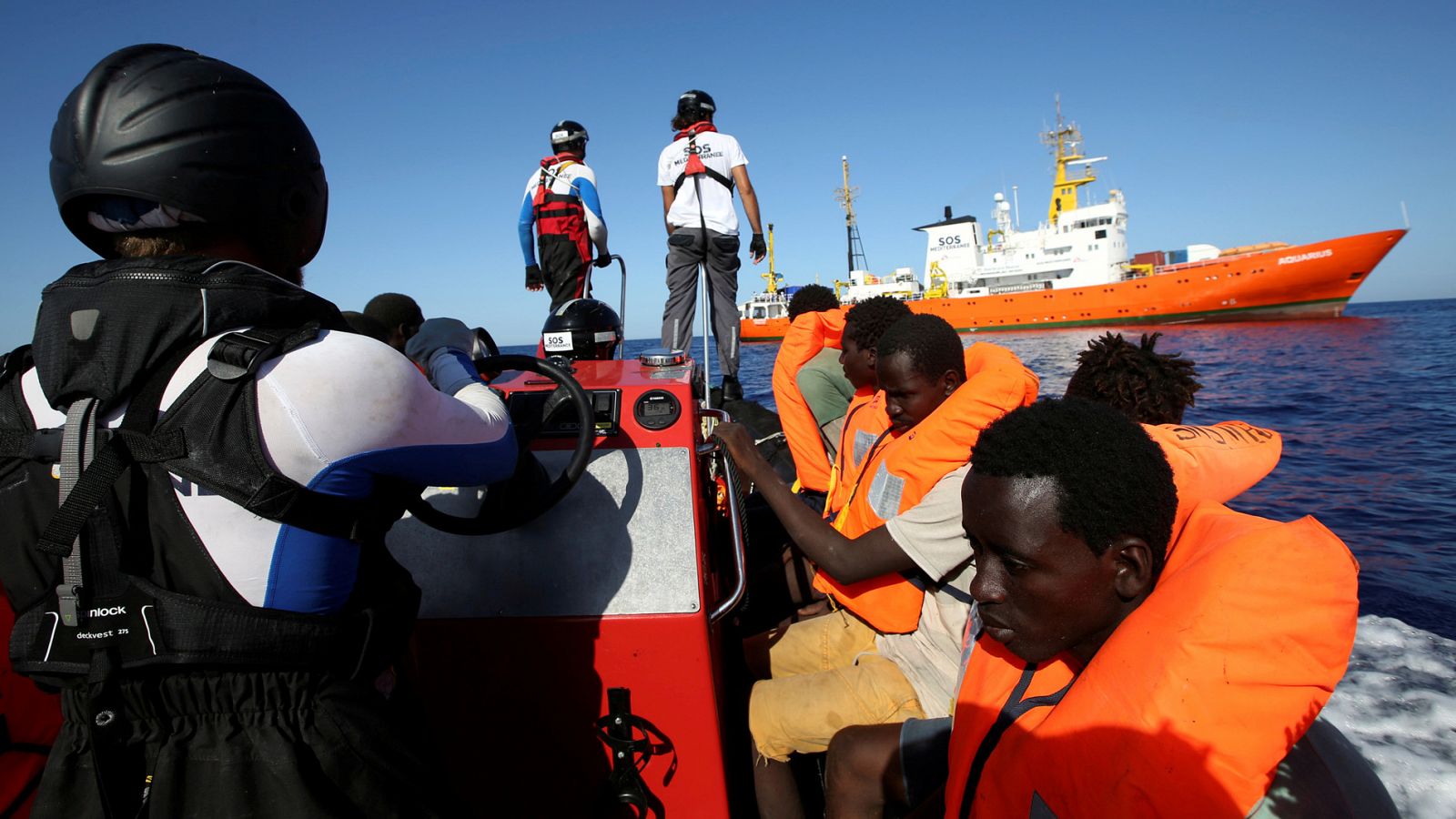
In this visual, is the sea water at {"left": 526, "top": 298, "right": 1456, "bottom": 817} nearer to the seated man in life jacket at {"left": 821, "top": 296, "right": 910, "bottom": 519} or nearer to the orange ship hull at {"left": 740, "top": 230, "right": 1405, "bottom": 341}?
the seated man in life jacket at {"left": 821, "top": 296, "right": 910, "bottom": 519}

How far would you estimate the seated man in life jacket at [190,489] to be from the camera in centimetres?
111

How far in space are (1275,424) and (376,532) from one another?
13.8 m

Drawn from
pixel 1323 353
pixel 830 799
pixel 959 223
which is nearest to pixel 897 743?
pixel 830 799

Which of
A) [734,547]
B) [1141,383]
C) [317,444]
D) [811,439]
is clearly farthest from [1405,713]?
[317,444]

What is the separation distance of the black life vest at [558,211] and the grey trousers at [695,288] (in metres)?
0.87

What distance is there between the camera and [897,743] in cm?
217

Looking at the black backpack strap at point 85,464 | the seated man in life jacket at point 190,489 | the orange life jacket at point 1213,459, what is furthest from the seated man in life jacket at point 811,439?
the black backpack strap at point 85,464

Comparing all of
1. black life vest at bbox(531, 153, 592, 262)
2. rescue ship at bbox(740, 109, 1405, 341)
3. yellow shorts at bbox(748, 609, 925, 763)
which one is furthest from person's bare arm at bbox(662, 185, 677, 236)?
rescue ship at bbox(740, 109, 1405, 341)

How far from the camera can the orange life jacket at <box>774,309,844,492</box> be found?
16.4 ft

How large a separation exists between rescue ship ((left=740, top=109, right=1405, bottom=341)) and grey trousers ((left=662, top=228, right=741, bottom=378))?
2707 cm

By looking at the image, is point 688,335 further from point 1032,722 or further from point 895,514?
point 1032,722

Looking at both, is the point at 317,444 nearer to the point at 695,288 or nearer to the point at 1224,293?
the point at 695,288

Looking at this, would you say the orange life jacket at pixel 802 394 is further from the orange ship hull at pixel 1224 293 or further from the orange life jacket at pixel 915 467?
the orange ship hull at pixel 1224 293

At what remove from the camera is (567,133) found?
5285 mm
